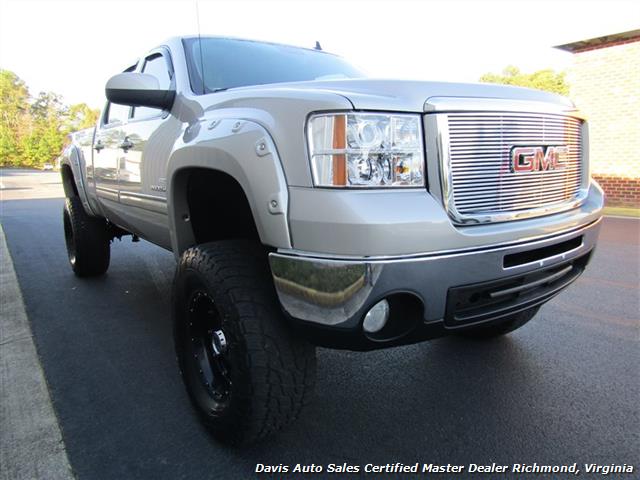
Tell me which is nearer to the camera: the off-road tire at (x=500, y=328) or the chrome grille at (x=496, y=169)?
the chrome grille at (x=496, y=169)

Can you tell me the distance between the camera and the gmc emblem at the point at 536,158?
5.84ft

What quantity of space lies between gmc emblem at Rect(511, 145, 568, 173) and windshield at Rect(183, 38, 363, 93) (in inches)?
47.8

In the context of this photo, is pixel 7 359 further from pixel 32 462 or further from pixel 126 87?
pixel 126 87

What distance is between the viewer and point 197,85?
2.45 metres

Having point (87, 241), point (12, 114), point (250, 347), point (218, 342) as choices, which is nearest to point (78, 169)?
point (87, 241)

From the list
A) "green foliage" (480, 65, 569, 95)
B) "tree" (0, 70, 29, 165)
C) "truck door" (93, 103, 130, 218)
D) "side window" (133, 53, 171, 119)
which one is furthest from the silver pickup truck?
"tree" (0, 70, 29, 165)

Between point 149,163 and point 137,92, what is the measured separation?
460 millimetres

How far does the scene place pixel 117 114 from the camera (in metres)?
3.86

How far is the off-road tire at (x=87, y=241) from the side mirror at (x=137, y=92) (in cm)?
233

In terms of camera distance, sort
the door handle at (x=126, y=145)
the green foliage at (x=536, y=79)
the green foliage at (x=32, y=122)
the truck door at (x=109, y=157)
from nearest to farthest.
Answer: the door handle at (x=126, y=145)
the truck door at (x=109, y=157)
the green foliage at (x=536, y=79)
the green foliage at (x=32, y=122)

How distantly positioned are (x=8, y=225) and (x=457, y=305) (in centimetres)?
Answer: 875

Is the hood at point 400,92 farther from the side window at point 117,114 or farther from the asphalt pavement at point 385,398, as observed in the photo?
the side window at point 117,114

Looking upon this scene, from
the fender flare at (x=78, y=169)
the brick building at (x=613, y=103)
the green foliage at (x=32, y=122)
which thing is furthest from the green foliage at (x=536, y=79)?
the green foliage at (x=32, y=122)

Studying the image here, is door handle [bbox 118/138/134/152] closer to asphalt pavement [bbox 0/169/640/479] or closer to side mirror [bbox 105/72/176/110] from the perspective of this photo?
side mirror [bbox 105/72/176/110]
